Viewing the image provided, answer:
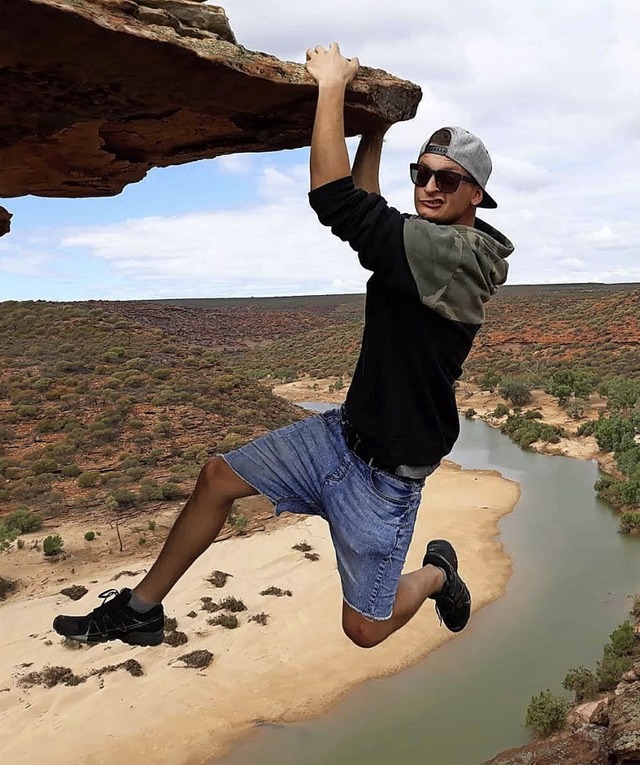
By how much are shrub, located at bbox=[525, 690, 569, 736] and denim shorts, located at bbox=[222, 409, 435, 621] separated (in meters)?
6.50

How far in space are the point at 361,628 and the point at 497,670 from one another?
8.21 metres

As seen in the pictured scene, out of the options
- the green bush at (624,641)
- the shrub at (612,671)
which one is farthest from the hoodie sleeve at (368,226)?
the green bush at (624,641)

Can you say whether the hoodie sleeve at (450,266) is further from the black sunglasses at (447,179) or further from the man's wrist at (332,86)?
the man's wrist at (332,86)

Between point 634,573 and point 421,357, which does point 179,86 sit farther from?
point 634,573

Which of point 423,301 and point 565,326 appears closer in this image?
point 423,301

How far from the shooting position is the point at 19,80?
329 centimetres

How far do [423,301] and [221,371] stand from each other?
23.2 meters

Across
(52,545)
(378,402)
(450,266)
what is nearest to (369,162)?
(450,266)

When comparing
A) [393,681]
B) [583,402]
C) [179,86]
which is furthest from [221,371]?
[179,86]

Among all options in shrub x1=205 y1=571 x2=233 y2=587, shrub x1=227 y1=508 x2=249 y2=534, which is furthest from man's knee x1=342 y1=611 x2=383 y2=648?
shrub x1=227 y1=508 x2=249 y2=534

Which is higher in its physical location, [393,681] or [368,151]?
[368,151]

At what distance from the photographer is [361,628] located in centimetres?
303

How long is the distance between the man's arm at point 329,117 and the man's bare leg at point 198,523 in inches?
52.9

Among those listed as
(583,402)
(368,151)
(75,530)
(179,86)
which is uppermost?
(179,86)
